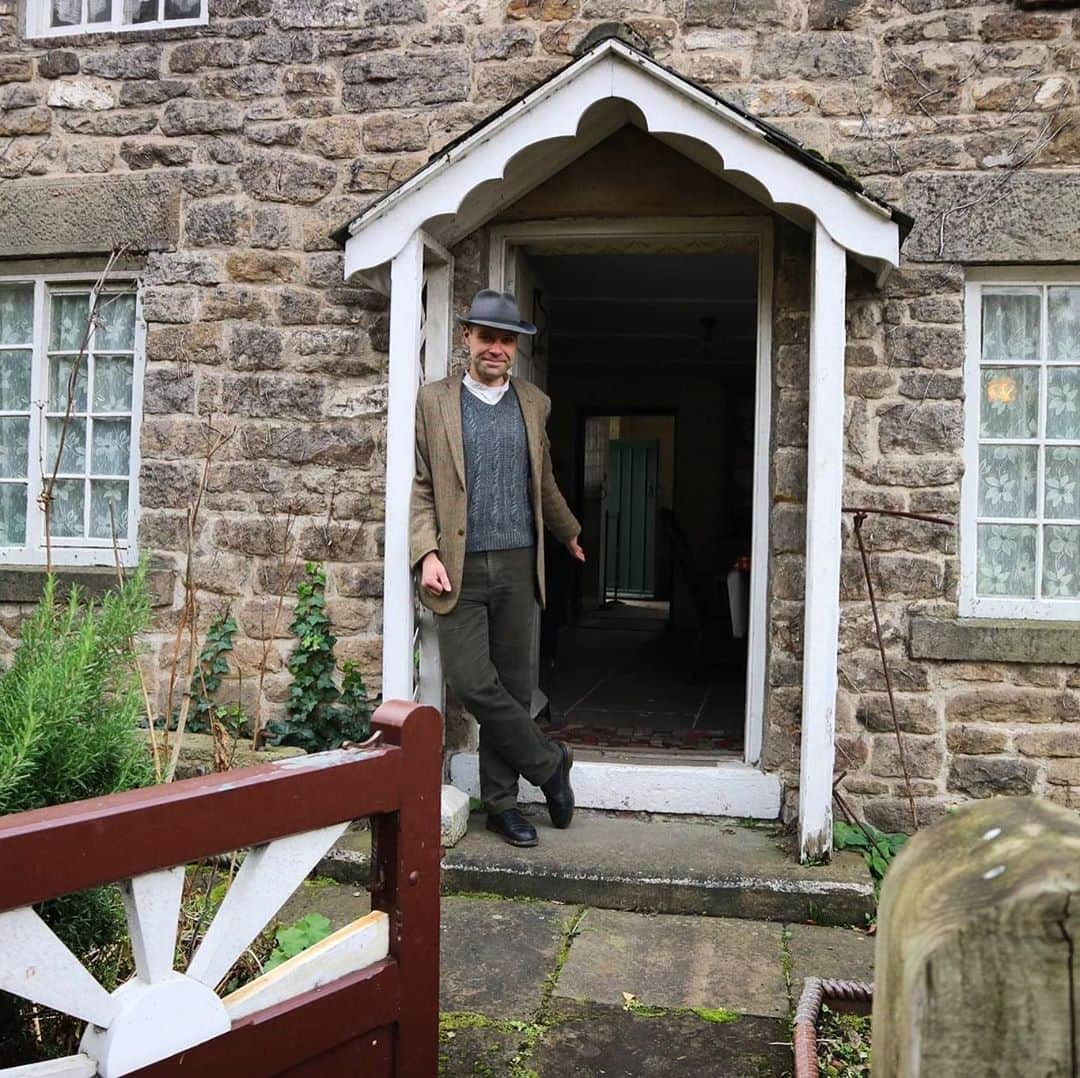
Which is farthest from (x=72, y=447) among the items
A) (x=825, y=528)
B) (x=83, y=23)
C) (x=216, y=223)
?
(x=825, y=528)

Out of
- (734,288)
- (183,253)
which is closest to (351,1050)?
(183,253)

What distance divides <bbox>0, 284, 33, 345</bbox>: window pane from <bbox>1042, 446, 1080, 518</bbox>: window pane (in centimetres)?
478

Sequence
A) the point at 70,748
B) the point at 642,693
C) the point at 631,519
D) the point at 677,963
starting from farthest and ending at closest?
the point at 631,519, the point at 642,693, the point at 677,963, the point at 70,748

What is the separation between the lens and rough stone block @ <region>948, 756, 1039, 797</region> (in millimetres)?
4668

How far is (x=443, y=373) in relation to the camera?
5020 millimetres

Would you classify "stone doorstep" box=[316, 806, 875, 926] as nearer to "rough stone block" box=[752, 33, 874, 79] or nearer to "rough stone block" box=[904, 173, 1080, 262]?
"rough stone block" box=[904, 173, 1080, 262]

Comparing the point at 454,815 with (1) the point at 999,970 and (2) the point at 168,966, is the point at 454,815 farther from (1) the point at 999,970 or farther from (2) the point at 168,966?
(1) the point at 999,970

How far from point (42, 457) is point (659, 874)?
3546mm

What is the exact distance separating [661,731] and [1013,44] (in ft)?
12.3

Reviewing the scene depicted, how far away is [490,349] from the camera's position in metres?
4.44

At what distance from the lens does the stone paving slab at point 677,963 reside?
336cm

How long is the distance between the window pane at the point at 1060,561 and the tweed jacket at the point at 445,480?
2.14 meters

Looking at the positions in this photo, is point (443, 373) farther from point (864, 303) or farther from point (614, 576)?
point (614, 576)

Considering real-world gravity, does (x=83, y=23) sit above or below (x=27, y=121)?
above
